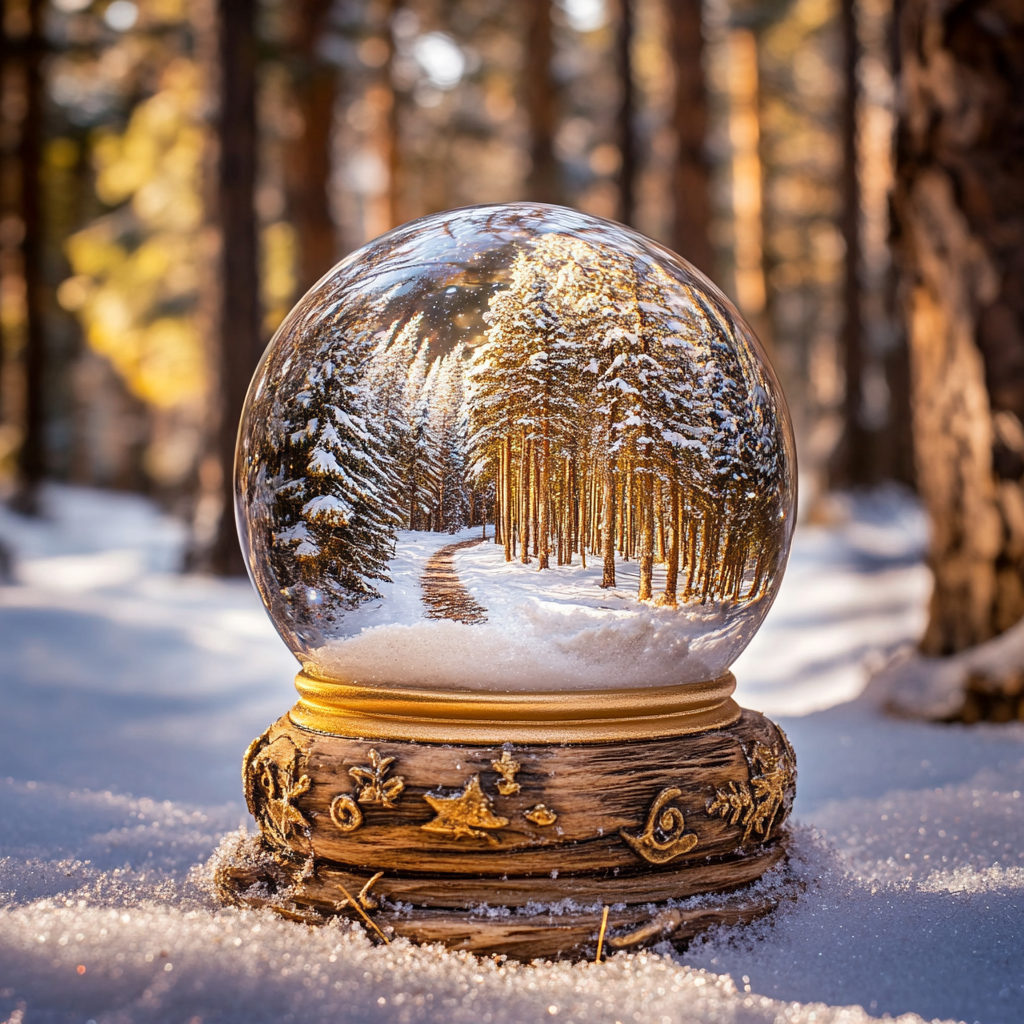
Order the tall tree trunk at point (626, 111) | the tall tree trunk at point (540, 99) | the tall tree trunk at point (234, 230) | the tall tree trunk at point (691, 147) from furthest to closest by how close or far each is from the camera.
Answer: the tall tree trunk at point (626, 111) < the tall tree trunk at point (540, 99) < the tall tree trunk at point (691, 147) < the tall tree trunk at point (234, 230)

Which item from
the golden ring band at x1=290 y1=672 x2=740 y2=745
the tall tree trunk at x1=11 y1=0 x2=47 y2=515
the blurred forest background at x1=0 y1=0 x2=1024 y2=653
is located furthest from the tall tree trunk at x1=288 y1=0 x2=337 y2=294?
the golden ring band at x1=290 y1=672 x2=740 y2=745

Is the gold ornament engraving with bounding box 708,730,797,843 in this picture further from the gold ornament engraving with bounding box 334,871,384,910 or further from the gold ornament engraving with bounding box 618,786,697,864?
the gold ornament engraving with bounding box 334,871,384,910

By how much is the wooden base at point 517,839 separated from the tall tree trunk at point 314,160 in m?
11.4

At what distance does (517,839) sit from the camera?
66.1 inches

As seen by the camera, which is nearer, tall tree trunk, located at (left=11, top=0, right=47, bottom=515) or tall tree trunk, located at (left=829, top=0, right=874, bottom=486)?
tall tree trunk, located at (left=11, top=0, right=47, bottom=515)

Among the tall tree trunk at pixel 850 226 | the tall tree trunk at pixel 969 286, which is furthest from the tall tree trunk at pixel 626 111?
the tall tree trunk at pixel 969 286

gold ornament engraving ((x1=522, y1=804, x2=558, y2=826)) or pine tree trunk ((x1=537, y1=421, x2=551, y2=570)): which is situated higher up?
pine tree trunk ((x1=537, y1=421, x2=551, y2=570))

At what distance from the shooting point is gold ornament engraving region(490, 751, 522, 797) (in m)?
1.67

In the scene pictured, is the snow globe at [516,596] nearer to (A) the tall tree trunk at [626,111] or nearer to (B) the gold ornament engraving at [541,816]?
(B) the gold ornament engraving at [541,816]

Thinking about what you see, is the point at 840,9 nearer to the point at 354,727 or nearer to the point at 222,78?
the point at 222,78

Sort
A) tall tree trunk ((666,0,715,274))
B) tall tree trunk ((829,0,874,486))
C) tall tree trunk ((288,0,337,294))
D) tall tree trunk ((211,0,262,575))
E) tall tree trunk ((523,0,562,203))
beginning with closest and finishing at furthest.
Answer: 1. tall tree trunk ((211,0,262,575))
2. tall tree trunk ((666,0,715,274))
3. tall tree trunk ((288,0,337,294))
4. tall tree trunk ((523,0,562,203))
5. tall tree trunk ((829,0,874,486))

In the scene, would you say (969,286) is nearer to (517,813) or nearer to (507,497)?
(507,497)

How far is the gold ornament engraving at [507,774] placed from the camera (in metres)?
1.67

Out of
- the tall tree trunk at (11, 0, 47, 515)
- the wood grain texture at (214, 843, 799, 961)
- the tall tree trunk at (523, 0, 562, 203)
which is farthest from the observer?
the tall tree trunk at (11, 0, 47, 515)
